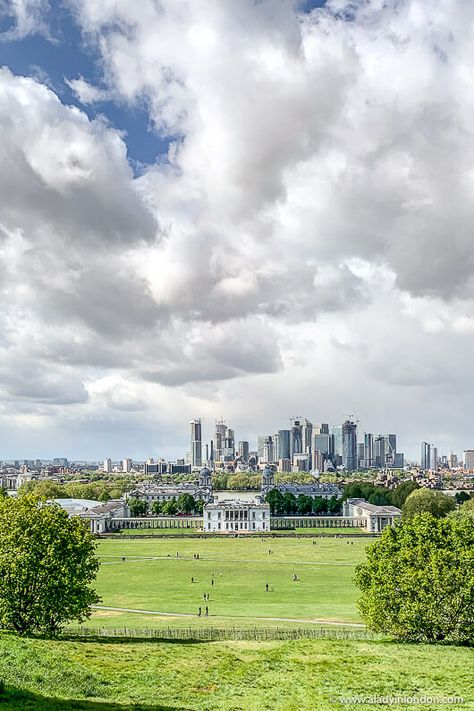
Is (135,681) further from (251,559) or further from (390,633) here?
(251,559)

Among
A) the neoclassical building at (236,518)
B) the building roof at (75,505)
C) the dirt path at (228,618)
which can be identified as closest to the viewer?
the dirt path at (228,618)

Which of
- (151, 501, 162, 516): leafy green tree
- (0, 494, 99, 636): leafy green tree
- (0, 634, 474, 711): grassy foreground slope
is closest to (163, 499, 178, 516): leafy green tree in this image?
(151, 501, 162, 516): leafy green tree

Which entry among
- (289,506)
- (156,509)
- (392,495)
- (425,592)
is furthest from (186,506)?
(425,592)

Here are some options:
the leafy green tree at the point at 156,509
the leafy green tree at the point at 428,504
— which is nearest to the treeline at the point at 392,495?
the leafy green tree at the point at 428,504

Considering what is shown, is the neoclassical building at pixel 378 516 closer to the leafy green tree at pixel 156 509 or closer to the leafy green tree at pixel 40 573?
the leafy green tree at pixel 156 509

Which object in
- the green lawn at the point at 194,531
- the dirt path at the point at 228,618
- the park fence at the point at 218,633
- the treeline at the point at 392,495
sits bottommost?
the green lawn at the point at 194,531

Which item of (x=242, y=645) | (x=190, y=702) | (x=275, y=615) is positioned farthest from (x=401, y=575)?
(x=190, y=702)

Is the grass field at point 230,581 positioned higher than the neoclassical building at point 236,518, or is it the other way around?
the grass field at point 230,581
